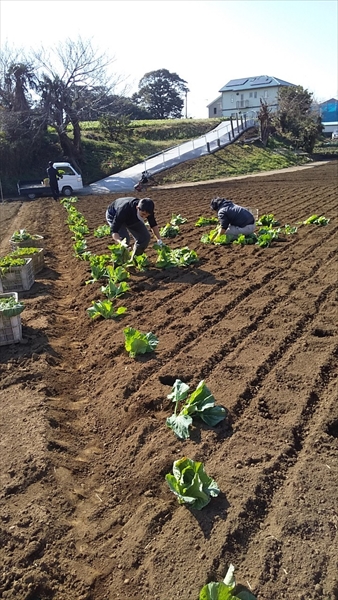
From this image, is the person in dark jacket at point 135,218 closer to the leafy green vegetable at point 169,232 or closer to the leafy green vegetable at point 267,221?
the leafy green vegetable at point 169,232

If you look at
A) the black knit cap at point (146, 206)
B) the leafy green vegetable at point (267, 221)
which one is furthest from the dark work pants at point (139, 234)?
the leafy green vegetable at point (267, 221)

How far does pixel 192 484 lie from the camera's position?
3082mm

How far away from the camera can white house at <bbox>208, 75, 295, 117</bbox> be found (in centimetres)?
6475

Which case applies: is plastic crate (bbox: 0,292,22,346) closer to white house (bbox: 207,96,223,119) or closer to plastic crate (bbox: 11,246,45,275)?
plastic crate (bbox: 11,246,45,275)

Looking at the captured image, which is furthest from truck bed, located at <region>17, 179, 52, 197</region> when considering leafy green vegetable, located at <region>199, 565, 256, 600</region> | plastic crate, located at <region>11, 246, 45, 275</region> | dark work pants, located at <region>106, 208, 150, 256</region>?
leafy green vegetable, located at <region>199, 565, 256, 600</region>

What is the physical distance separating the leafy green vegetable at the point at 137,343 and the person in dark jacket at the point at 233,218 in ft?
17.0

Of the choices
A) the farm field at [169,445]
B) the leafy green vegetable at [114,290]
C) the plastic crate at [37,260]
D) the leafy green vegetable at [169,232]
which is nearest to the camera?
the farm field at [169,445]

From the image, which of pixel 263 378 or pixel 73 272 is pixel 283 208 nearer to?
pixel 73 272

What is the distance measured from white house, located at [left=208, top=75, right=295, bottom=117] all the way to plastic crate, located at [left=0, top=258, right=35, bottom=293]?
206 ft

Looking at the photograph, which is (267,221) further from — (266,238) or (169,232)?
(169,232)

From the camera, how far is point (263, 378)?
4539mm

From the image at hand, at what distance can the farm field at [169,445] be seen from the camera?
274 cm

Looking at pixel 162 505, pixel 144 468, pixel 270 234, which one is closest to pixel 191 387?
pixel 144 468

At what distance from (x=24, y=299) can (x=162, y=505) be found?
5033mm
